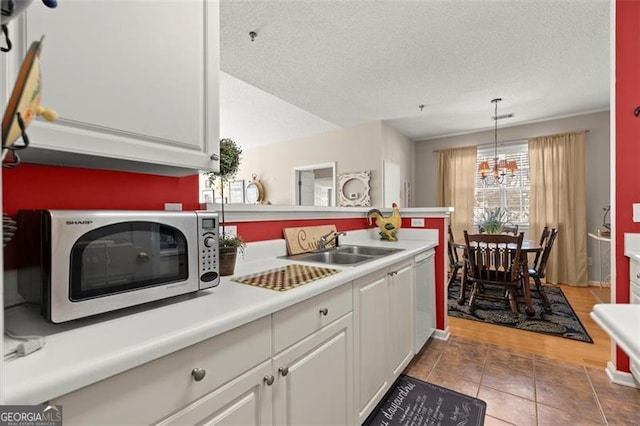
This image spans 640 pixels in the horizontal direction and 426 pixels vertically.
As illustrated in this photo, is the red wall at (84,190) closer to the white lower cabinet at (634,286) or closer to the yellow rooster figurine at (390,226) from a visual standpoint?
the yellow rooster figurine at (390,226)

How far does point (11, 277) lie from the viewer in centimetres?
82

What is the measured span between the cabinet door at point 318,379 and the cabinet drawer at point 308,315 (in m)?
0.03

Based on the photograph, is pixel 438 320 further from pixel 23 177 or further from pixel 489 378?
pixel 23 177

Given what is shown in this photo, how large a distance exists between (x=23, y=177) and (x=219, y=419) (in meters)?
0.90

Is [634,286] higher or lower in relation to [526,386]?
higher

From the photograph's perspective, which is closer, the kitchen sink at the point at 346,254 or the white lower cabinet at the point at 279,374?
the white lower cabinet at the point at 279,374

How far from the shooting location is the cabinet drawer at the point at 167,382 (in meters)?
0.56

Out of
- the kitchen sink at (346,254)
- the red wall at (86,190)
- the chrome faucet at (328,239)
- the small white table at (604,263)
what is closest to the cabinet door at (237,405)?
the red wall at (86,190)

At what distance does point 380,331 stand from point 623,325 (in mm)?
1119

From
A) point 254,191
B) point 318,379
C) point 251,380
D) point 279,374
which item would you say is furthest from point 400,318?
point 254,191

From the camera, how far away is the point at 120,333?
2.23ft

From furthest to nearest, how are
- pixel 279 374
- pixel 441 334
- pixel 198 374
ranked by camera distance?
1. pixel 441 334
2. pixel 279 374
3. pixel 198 374

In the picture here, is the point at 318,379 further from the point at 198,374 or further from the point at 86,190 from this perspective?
the point at 86,190

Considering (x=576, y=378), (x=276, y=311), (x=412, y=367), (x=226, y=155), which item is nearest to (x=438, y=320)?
(x=412, y=367)
